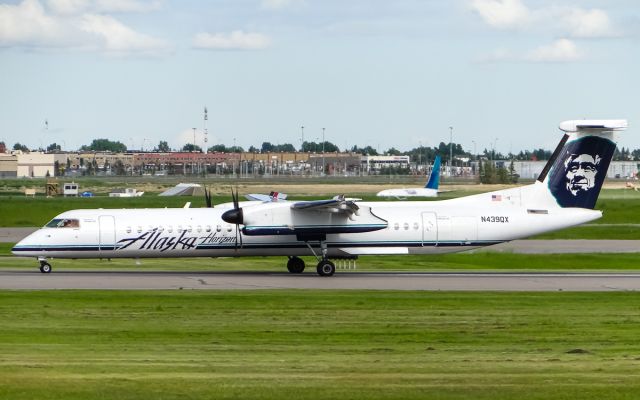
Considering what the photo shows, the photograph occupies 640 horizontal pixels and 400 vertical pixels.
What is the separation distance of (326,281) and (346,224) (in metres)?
2.92

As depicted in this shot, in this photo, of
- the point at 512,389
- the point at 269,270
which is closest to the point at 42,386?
the point at 512,389

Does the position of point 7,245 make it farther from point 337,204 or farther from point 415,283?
point 415,283

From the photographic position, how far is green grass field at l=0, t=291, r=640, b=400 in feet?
53.5

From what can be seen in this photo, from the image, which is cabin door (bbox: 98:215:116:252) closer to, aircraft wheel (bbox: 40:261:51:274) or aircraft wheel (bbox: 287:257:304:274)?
aircraft wheel (bbox: 40:261:51:274)

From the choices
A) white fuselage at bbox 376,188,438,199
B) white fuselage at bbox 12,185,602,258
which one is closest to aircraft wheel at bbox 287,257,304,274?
white fuselage at bbox 12,185,602,258

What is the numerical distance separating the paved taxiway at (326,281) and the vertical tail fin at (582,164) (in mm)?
2911

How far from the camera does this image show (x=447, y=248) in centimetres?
3956

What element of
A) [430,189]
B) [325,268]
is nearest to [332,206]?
[325,268]

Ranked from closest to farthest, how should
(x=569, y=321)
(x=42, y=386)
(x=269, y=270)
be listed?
(x=42, y=386), (x=569, y=321), (x=269, y=270)

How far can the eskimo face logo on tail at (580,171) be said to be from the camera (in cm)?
3994

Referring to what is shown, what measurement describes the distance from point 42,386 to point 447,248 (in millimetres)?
24890

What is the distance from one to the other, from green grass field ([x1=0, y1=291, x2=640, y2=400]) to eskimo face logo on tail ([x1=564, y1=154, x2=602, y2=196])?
325 inches

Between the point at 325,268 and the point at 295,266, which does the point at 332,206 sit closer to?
the point at 325,268

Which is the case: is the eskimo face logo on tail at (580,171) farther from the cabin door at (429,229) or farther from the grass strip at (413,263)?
the grass strip at (413,263)
